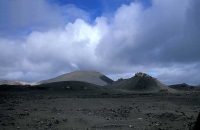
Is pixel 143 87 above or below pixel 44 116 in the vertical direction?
above

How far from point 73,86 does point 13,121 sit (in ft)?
91.2

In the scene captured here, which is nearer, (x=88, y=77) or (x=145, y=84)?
(x=145, y=84)

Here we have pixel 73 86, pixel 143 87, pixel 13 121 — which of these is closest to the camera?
pixel 13 121

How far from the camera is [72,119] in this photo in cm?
1448

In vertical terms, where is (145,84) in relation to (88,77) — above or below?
below

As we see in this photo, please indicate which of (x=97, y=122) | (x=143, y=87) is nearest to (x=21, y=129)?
(x=97, y=122)

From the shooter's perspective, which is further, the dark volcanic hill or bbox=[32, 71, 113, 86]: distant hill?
bbox=[32, 71, 113, 86]: distant hill

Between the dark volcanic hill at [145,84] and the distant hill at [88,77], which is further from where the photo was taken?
the distant hill at [88,77]

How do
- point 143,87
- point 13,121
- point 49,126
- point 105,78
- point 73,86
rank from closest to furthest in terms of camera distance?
point 49,126 < point 13,121 < point 73,86 < point 143,87 < point 105,78

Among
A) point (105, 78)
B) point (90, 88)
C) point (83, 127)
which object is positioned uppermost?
point (105, 78)

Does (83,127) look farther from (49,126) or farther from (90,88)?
(90,88)

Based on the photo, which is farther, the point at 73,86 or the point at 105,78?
the point at 105,78

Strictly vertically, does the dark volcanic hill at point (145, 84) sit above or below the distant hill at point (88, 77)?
below

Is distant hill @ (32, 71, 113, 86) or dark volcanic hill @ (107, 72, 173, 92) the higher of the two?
distant hill @ (32, 71, 113, 86)
